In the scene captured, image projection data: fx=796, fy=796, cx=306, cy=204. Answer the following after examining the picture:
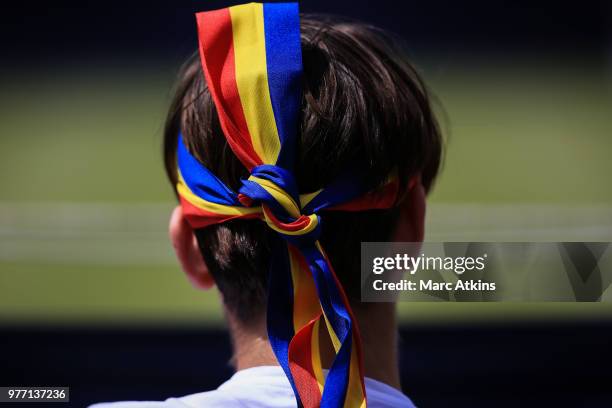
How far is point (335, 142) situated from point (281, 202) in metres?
0.10

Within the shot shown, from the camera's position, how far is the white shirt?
907 mm

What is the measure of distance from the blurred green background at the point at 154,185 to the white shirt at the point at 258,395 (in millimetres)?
2058

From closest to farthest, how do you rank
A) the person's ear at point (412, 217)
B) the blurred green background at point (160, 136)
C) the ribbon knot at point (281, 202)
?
the ribbon knot at point (281, 202) → the person's ear at point (412, 217) → the blurred green background at point (160, 136)

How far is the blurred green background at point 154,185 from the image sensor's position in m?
4.51

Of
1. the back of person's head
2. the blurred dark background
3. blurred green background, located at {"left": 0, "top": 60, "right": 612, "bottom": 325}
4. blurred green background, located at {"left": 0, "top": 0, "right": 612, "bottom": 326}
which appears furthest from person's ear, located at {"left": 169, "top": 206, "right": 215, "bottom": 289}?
blurred green background, located at {"left": 0, "top": 0, "right": 612, "bottom": 326}

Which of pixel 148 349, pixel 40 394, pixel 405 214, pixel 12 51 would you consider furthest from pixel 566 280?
pixel 12 51

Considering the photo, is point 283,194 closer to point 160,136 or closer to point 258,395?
point 258,395

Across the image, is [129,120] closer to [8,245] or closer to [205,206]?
[8,245]

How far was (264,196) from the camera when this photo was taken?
87 centimetres

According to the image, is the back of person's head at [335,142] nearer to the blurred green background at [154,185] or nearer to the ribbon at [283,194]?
the ribbon at [283,194]

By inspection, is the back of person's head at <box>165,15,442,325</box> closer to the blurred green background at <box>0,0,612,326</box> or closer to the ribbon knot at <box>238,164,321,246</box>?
the ribbon knot at <box>238,164,321,246</box>

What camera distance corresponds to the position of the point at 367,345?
975 millimetres

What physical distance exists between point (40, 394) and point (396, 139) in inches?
34.0

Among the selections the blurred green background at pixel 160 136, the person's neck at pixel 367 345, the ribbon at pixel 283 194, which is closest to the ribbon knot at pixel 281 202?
the ribbon at pixel 283 194
